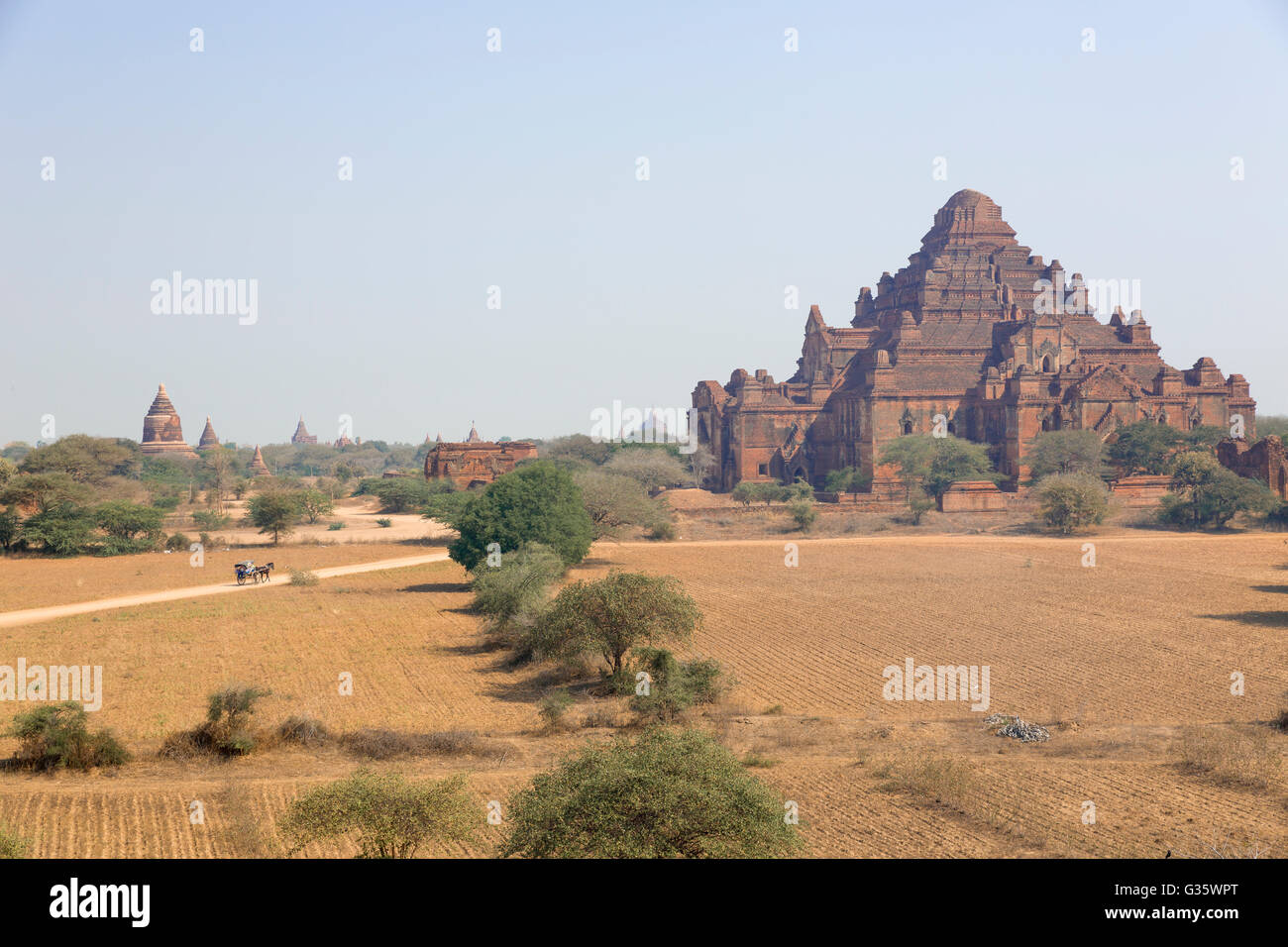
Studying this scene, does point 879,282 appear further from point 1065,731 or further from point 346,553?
point 1065,731

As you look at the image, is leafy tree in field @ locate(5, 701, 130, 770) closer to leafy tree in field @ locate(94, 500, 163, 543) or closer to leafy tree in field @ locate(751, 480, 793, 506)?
leafy tree in field @ locate(94, 500, 163, 543)

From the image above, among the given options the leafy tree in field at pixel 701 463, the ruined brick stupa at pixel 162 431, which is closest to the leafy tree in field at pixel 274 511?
the leafy tree in field at pixel 701 463

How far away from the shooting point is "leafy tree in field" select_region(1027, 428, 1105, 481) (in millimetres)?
65250

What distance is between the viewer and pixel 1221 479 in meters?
54.8

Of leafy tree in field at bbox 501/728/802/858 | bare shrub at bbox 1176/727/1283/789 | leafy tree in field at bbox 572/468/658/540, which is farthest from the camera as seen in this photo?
leafy tree in field at bbox 572/468/658/540

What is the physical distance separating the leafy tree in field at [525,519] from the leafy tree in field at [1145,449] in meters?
41.1

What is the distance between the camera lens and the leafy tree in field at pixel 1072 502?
5362 centimetres

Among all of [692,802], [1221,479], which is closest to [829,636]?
[692,802]

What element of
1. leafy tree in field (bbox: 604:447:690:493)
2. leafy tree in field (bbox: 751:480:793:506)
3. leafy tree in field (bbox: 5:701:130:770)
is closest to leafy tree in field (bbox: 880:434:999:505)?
leafy tree in field (bbox: 751:480:793:506)

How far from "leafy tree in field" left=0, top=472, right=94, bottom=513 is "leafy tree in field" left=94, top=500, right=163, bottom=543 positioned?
228cm

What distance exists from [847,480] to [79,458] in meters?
56.3

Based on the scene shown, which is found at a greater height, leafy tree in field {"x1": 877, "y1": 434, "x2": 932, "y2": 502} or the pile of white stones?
leafy tree in field {"x1": 877, "y1": 434, "x2": 932, "y2": 502}

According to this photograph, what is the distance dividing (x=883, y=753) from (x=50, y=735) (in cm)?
1442

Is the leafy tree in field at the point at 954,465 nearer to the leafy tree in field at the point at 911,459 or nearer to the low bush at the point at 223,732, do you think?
the leafy tree in field at the point at 911,459
